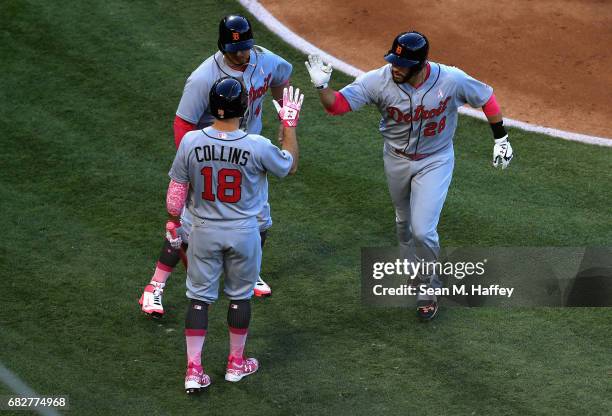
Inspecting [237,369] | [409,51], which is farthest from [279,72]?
[237,369]

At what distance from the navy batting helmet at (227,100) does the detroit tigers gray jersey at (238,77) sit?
2.90 feet

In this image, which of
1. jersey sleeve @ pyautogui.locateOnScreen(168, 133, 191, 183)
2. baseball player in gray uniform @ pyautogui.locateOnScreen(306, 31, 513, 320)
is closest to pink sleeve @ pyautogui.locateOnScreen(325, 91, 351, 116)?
baseball player in gray uniform @ pyautogui.locateOnScreen(306, 31, 513, 320)

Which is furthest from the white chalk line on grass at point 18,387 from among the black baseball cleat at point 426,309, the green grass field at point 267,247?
the black baseball cleat at point 426,309

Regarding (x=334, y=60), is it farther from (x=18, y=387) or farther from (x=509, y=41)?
(x=18, y=387)

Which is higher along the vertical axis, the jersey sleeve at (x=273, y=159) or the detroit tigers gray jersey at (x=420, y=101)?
the detroit tigers gray jersey at (x=420, y=101)

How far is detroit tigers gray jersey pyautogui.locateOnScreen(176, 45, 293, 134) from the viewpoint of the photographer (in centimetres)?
770

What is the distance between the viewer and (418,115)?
780 cm

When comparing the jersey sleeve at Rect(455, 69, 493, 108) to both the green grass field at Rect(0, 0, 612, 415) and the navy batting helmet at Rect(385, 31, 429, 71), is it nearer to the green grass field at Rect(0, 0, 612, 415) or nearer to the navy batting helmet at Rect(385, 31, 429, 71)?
the navy batting helmet at Rect(385, 31, 429, 71)

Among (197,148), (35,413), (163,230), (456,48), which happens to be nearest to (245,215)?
(197,148)

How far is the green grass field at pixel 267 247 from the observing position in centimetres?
719

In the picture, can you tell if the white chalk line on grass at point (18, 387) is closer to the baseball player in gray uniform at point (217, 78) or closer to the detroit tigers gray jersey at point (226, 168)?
the baseball player in gray uniform at point (217, 78)

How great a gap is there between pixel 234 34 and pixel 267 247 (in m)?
2.19

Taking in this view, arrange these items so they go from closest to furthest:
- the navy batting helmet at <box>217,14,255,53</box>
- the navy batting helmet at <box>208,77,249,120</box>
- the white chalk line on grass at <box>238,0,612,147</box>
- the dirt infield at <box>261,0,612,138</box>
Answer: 1. the navy batting helmet at <box>208,77,249,120</box>
2. the navy batting helmet at <box>217,14,255,53</box>
3. the white chalk line on grass at <box>238,0,612,147</box>
4. the dirt infield at <box>261,0,612,138</box>

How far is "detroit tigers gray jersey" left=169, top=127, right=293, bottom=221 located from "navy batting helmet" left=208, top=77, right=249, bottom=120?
121 millimetres
